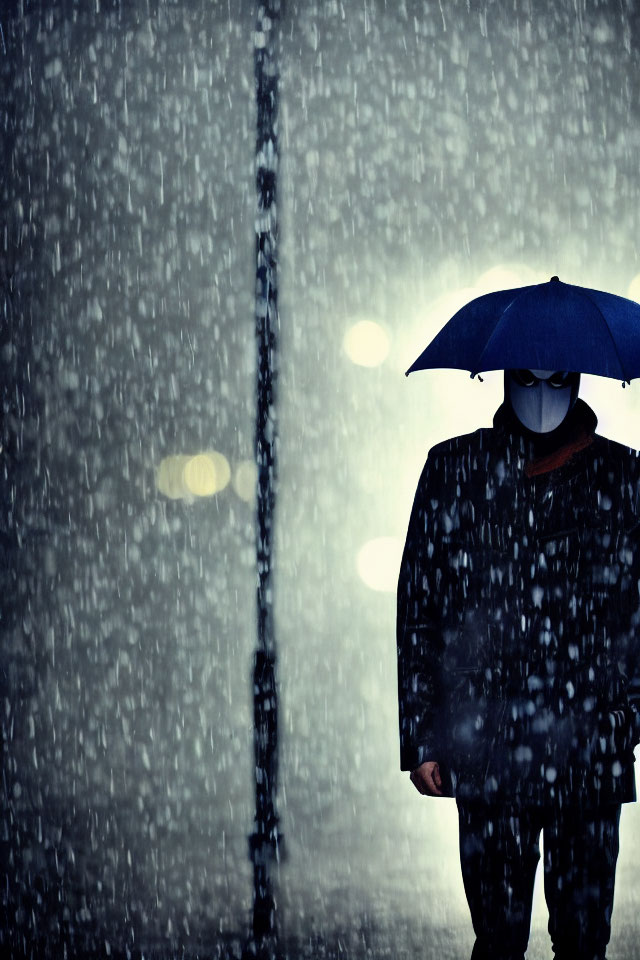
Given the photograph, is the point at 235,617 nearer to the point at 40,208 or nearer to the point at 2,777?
the point at 2,777

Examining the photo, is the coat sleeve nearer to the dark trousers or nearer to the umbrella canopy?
the dark trousers

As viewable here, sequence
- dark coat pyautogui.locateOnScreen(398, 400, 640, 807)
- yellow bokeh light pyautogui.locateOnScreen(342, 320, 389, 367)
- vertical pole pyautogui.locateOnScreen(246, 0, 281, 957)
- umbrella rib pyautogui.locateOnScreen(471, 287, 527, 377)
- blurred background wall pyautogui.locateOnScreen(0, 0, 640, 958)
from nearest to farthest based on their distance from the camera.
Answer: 1. dark coat pyautogui.locateOnScreen(398, 400, 640, 807)
2. umbrella rib pyautogui.locateOnScreen(471, 287, 527, 377)
3. vertical pole pyautogui.locateOnScreen(246, 0, 281, 957)
4. blurred background wall pyautogui.locateOnScreen(0, 0, 640, 958)
5. yellow bokeh light pyautogui.locateOnScreen(342, 320, 389, 367)

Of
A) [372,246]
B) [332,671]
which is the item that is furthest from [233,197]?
[332,671]

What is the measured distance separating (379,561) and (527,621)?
74.0 inches

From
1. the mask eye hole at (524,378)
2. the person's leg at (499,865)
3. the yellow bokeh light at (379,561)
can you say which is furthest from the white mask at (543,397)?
the yellow bokeh light at (379,561)

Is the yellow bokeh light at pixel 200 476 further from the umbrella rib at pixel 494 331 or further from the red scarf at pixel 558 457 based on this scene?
the red scarf at pixel 558 457

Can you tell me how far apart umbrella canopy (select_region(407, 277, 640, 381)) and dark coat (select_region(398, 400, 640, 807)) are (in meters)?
0.17

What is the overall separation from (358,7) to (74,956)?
421 cm

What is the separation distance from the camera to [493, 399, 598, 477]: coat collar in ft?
8.66

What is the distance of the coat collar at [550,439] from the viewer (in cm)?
264

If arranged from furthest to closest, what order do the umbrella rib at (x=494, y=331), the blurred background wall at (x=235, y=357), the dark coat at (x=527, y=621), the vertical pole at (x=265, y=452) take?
1. the blurred background wall at (x=235, y=357)
2. the vertical pole at (x=265, y=452)
3. the umbrella rib at (x=494, y=331)
4. the dark coat at (x=527, y=621)

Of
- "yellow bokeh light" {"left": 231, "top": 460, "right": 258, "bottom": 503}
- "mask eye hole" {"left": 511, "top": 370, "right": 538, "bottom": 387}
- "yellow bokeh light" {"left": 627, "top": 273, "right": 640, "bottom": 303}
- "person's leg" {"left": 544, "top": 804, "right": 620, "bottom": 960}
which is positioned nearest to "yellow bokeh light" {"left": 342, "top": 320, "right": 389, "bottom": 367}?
"yellow bokeh light" {"left": 231, "top": 460, "right": 258, "bottom": 503}

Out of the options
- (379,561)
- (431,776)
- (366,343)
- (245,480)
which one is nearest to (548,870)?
(431,776)

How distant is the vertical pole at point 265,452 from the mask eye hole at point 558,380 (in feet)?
6.03
